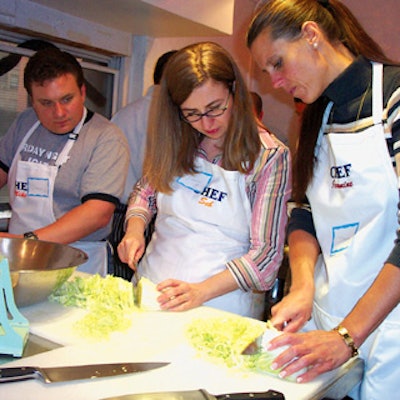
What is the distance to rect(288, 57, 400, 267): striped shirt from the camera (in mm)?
1019

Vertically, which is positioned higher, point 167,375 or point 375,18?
point 375,18

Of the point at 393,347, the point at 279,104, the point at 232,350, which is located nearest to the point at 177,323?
the point at 232,350

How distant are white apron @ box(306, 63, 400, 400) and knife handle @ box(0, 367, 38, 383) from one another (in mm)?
625

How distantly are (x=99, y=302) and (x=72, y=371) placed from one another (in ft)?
0.95

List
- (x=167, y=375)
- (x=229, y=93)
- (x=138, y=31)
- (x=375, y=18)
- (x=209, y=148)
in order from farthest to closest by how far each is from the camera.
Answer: (x=375, y=18), (x=138, y=31), (x=209, y=148), (x=229, y=93), (x=167, y=375)

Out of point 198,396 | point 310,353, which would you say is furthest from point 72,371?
point 310,353

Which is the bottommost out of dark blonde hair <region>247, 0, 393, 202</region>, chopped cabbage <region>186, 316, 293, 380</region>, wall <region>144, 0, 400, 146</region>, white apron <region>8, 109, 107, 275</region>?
chopped cabbage <region>186, 316, 293, 380</region>

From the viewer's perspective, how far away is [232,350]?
2.91ft

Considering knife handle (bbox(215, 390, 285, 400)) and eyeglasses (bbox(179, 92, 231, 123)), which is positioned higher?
eyeglasses (bbox(179, 92, 231, 123))

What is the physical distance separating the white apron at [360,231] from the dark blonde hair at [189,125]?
26 cm

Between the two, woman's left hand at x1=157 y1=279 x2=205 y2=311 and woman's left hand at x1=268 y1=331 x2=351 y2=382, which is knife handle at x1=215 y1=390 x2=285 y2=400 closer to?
woman's left hand at x1=268 y1=331 x2=351 y2=382

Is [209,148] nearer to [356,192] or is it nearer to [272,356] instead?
[356,192]

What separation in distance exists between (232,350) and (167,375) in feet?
0.40

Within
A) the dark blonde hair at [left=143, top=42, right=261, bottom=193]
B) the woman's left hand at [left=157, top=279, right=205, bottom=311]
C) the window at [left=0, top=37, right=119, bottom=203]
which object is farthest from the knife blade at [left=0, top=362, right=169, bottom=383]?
the window at [left=0, top=37, right=119, bottom=203]
